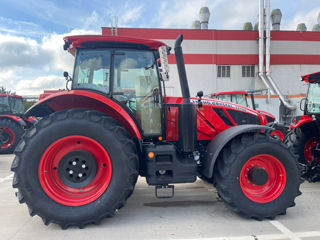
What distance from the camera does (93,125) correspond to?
2.95 meters

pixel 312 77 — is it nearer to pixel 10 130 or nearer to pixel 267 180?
pixel 267 180

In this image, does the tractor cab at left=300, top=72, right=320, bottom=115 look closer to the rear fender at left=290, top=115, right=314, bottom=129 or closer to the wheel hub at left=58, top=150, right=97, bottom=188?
the rear fender at left=290, top=115, right=314, bottom=129

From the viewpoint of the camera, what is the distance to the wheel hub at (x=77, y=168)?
3076 millimetres

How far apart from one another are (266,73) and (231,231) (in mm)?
18715

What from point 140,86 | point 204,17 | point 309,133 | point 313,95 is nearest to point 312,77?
point 313,95

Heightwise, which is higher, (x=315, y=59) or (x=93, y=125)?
(x=315, y=59)

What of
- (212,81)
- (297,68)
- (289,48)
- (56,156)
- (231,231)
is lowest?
(231,231)

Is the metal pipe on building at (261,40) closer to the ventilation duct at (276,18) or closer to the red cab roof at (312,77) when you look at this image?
the ventilation duct at (276,18)

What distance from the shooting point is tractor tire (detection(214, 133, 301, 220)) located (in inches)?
122

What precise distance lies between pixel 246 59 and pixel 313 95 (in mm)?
15489

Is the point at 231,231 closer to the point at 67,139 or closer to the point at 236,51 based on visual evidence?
the point at 67,139

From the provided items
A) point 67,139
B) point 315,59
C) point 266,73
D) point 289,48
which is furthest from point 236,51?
point 67,139

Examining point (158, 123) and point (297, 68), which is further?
point (297, 68)

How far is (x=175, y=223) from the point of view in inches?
122
